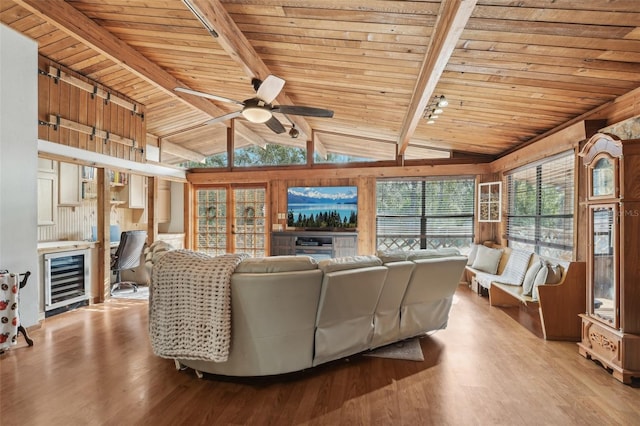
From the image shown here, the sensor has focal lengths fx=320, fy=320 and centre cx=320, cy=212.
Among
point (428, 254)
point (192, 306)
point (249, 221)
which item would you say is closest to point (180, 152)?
point (249, 221)

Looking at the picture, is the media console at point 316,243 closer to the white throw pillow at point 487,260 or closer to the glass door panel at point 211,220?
the glass door panel at point 211,220

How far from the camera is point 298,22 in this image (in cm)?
264

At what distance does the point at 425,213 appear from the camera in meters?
6.15

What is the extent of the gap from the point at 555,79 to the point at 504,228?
3209 millimetres

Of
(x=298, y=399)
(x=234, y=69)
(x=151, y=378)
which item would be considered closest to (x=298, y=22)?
(x=234, y=69)

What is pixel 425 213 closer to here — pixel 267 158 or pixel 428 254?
pixel 428 254

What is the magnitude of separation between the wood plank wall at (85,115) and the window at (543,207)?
6272 millimetres

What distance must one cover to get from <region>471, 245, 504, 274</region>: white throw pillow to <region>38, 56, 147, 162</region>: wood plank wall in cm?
602

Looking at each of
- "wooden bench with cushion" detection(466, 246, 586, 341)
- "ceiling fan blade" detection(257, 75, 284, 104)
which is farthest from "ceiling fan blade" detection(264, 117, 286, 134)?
"wooden bench with cushion" detection(466, 246, 586, 341)

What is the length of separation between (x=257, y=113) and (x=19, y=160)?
8.52 feet

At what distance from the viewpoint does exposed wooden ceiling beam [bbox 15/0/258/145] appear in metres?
2.81

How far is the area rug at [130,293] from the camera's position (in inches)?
196

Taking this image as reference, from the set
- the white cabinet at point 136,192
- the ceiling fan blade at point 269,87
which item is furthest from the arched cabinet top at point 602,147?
the white cabinet at point 136,192

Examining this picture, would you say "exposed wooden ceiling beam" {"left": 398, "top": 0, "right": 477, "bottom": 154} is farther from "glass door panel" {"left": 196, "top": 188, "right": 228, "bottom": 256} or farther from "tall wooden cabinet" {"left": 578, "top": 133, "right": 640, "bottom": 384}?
"glass door panel" {"left": 196, "top": 188, "right": 228, "bottom": 256}
